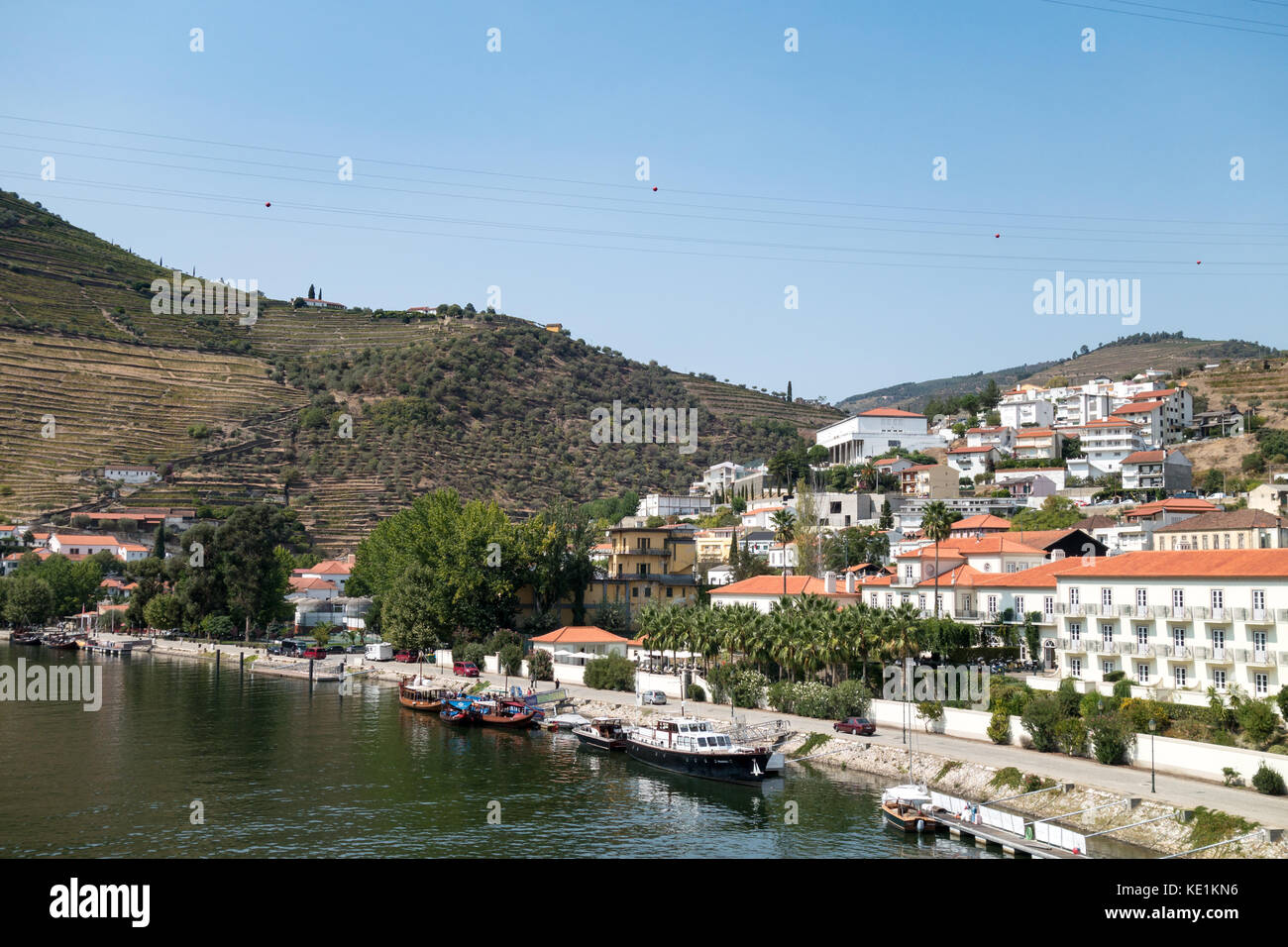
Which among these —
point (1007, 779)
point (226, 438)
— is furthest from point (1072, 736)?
point (226, 438)

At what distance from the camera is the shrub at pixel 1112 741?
3912 cm

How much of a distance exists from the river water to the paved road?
3857 mm

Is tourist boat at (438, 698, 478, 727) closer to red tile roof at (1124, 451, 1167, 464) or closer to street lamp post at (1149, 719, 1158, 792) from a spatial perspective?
street lamp post at (1149, 719, 1158, 792)

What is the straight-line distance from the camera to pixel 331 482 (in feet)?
542

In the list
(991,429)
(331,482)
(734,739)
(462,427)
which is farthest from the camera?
(462,427)

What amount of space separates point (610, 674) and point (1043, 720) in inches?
1258

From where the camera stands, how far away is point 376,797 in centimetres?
4069

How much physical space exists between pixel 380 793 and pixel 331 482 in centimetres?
13024

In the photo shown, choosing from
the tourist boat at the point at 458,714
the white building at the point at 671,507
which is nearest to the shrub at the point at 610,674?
the tourist boat at the point at 458,714

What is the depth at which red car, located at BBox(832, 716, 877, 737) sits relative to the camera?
47906 millimetres

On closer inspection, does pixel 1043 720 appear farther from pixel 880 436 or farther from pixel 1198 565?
pixel 880 436
